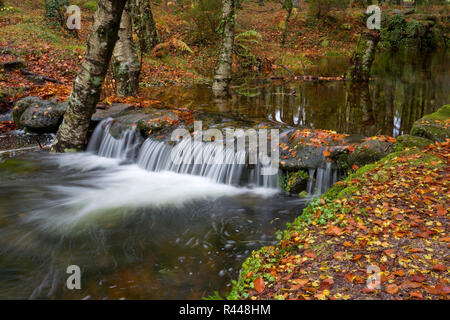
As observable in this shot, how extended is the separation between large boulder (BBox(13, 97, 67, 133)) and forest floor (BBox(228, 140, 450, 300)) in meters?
7.59

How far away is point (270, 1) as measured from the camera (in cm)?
3484

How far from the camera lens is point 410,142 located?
17.9ft

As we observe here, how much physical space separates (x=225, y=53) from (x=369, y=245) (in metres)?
8.82

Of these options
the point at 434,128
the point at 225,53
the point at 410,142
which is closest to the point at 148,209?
the point at 410,142

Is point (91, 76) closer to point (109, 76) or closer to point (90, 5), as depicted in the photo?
point (109, 76)

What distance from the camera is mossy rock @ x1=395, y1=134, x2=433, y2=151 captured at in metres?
5.42

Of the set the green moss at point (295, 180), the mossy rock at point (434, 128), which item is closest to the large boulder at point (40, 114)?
the green moss at point (295, 180)

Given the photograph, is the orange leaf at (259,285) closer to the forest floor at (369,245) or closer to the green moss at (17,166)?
the forest floor at (369,245)

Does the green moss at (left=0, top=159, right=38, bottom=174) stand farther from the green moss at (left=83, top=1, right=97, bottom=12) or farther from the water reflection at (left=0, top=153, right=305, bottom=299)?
the green moss at (left=83, top=1, right=97, bottom=12)

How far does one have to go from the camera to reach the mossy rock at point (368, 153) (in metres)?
5.55

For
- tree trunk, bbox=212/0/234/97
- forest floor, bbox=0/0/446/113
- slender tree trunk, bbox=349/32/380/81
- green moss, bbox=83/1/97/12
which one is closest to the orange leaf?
forest floor, bbox=0/0/446/113

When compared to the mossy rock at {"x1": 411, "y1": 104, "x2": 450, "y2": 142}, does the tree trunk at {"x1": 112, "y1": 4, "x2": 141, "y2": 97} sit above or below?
above

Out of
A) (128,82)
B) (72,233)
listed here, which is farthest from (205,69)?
(72,233)
